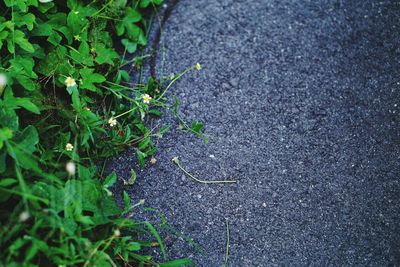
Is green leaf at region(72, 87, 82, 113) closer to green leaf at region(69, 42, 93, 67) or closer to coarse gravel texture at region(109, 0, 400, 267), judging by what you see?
green leaf at region(69, 42, 93, 67)

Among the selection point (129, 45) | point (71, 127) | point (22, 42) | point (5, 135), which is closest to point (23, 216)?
point (5, 135)

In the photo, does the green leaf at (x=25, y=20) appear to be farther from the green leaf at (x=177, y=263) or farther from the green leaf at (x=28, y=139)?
the green leaf at (x=177, y=263)

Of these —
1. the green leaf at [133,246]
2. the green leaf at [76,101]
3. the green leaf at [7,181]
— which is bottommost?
the green leaf at [133,246]

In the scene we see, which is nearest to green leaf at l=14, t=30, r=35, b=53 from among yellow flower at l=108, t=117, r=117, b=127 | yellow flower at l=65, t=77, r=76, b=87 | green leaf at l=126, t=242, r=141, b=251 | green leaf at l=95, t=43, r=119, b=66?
yellow flower at l=65, t=77, r=76, b=87

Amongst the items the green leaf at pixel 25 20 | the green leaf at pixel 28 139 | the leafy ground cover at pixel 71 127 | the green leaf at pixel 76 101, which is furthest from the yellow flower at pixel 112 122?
the green leaf at pixel 25 20

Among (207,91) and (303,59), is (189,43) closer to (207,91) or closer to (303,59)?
(207,91)

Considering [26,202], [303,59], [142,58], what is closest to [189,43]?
[142,58]

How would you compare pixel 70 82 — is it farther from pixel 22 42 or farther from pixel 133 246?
pixel 133 246
